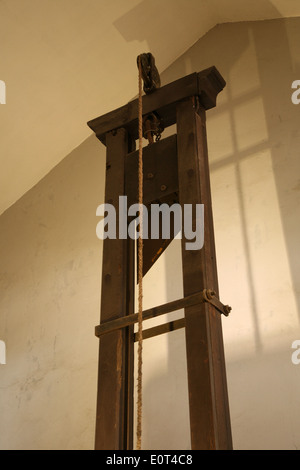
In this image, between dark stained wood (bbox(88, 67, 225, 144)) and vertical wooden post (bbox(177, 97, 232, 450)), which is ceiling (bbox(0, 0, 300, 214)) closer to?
dark stained wood (bbox(88, 67, 225, 144))

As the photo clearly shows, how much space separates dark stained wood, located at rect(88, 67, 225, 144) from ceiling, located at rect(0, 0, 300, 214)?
1.35 m

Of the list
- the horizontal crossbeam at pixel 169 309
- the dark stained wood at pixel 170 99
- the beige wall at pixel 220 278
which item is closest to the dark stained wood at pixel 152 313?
the horizontal crossbeam at pixel 169 309

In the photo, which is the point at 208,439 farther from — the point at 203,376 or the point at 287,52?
the point at 287,52

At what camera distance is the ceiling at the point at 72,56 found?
3.15 meters

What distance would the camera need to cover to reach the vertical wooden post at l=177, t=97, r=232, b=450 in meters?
1.38

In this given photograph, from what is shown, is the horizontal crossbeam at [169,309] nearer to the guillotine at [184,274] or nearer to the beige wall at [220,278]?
the guillotine at [184,274]

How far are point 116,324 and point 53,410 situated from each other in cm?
157

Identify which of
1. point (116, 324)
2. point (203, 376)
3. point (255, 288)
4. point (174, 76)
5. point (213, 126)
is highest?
point (174, 76)

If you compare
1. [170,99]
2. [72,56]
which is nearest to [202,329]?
[170,99]

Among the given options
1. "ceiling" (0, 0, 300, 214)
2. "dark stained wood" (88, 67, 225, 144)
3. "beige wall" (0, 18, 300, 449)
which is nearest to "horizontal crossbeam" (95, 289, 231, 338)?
"dark stained wood" (88, 67, 225, 144)

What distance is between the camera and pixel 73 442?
286 centimetres

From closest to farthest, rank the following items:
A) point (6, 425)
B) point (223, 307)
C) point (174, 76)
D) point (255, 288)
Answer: point (223, 307) → point (255, 288) → point (6, 425) → point (174, 76)

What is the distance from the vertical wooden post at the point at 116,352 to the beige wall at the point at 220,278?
992 mm

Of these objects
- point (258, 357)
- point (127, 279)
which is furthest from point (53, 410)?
point (127, 279)
